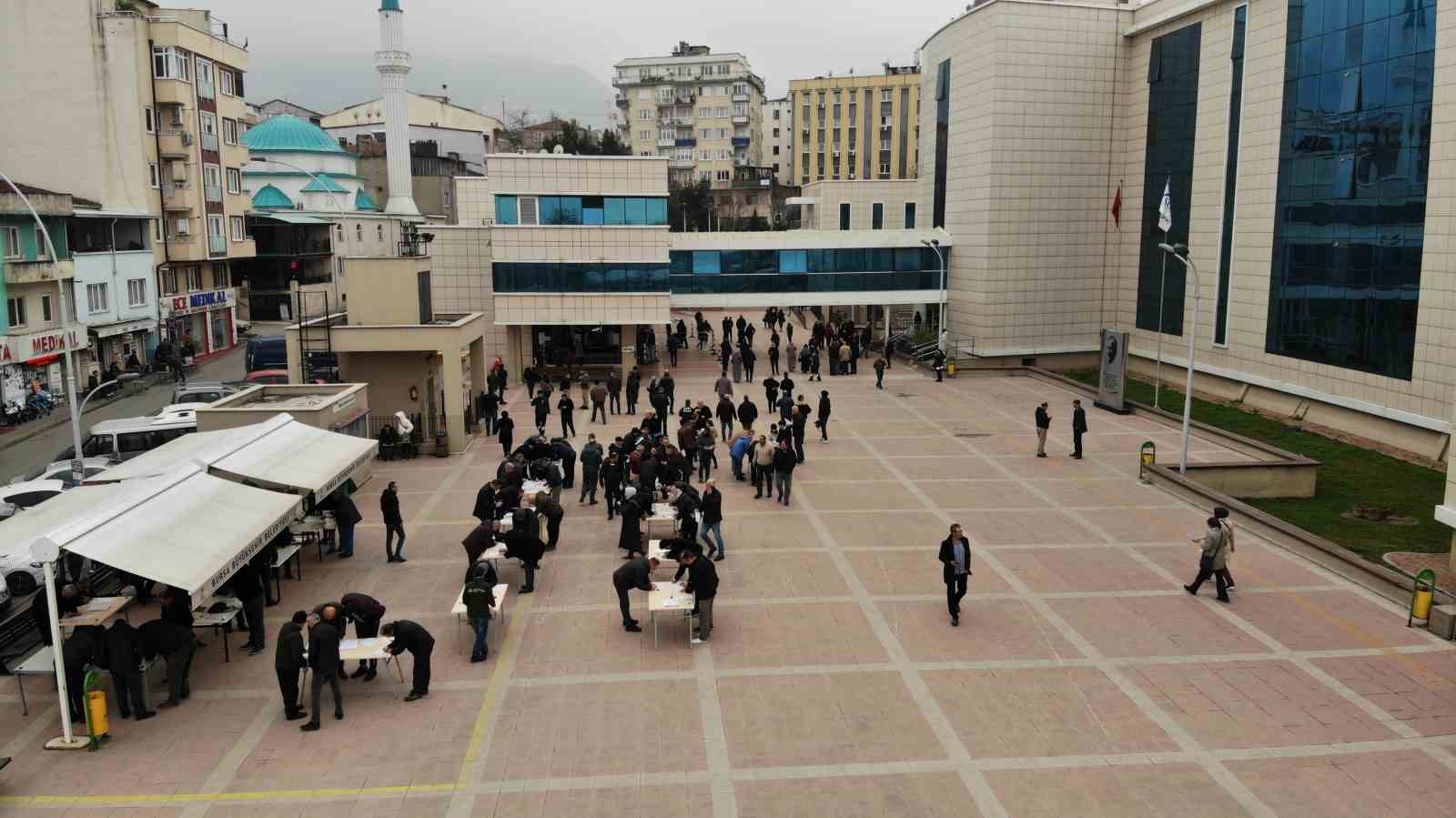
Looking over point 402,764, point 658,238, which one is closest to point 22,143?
point 658,238

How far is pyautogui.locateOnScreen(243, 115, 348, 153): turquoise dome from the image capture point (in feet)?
232

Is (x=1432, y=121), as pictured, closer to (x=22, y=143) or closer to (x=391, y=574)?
(x=391, y=574)

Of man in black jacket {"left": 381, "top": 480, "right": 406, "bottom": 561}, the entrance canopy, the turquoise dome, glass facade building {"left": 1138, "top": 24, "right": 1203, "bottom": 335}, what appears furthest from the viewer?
the turquoise dome

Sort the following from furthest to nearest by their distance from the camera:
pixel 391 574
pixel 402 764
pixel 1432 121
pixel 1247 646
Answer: pixel 1432 121 → pixel 391 574 → pixel 1247 646 → pixel 402 764

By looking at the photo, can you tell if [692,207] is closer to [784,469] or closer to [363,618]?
[784,469]

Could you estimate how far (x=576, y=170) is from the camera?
125ft

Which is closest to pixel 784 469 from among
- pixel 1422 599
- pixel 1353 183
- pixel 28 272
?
pixel 1422 599

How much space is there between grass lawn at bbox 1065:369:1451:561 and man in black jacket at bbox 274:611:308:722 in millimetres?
17291

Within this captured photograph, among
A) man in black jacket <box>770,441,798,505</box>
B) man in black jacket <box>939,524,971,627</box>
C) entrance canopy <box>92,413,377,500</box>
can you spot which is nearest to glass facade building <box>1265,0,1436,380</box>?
man in black jacket <box>770,441,798,505</box>

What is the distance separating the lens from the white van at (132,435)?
24406 mm

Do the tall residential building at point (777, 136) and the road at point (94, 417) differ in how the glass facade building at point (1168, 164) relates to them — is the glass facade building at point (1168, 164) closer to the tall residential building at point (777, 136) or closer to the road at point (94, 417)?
the road at point (94, 417)

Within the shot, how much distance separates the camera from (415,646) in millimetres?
12086

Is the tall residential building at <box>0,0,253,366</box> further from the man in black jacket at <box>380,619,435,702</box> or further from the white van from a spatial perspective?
the man in black jacket at <box>380,619,435,702</box>

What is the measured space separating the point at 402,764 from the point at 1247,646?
10748mm
